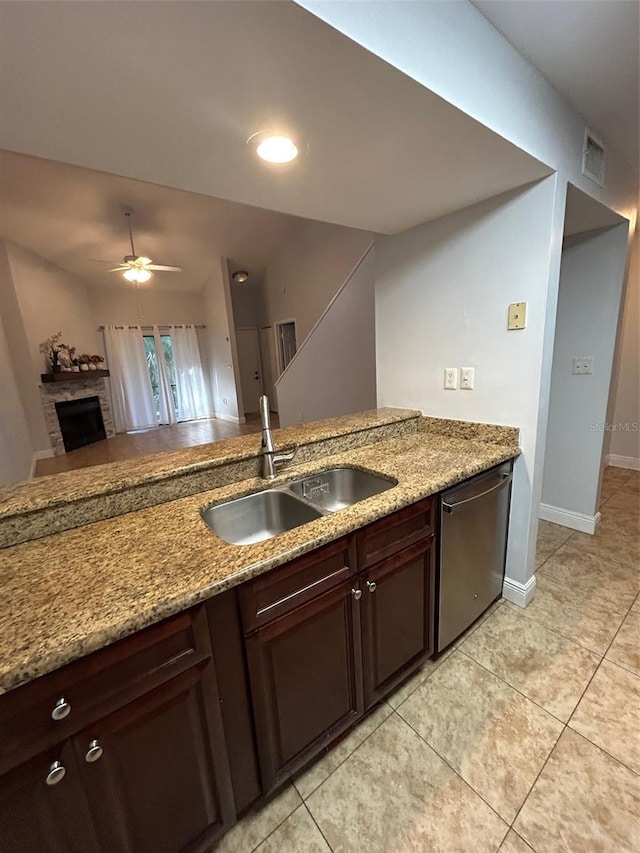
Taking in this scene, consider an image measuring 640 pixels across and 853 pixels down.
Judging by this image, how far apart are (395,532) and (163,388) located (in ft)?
24.8

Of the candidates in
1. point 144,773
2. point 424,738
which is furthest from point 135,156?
point 424,738

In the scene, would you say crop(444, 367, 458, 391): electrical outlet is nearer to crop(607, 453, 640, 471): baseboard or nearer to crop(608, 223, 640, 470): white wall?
crop(608, 223, 640, 470): white wall

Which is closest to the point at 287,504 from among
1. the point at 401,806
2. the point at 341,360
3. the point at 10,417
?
the point at 401,806

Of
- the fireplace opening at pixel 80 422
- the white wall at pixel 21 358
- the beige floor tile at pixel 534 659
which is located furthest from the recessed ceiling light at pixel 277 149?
the fireplace opening at pixel 80 422

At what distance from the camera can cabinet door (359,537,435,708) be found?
4.04 feet

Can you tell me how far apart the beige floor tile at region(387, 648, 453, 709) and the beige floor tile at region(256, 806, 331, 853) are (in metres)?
0.48

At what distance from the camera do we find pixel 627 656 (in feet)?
5.09

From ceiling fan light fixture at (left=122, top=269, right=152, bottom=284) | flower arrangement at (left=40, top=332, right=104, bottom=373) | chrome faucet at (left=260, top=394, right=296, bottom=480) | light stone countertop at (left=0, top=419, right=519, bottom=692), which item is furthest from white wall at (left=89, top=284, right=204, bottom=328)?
light stone countertop at (left=0, top=419, right=519, bottom=692)

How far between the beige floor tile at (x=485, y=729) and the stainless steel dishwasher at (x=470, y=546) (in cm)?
17

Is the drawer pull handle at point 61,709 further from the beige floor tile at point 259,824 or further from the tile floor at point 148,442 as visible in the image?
the tile floor at point 148,442

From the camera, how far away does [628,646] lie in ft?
5.26

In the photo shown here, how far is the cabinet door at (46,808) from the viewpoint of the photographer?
0.65 m

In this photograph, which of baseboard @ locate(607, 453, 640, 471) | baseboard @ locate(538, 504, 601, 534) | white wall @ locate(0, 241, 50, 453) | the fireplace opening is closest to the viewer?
baseboard @ locate(538, 504, 601, 534)

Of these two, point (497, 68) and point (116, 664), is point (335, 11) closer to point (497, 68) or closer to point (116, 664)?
point (497, 68)
